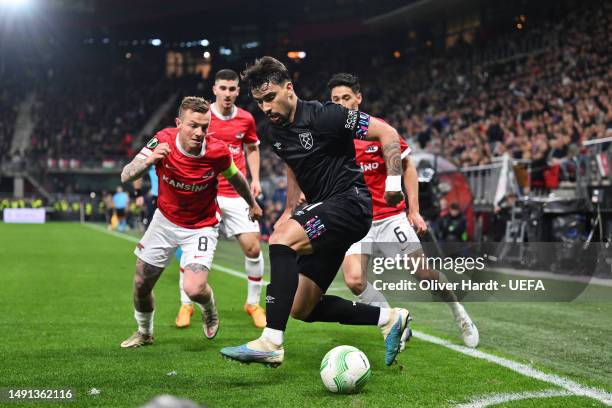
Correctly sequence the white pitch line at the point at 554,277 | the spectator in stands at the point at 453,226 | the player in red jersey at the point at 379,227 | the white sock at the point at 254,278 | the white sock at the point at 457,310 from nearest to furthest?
the player in red jersey at the point at 379,227 < the white sock at the point at 457,310 < the white sock at the point at 254,278 < the white pitch line at the point at 554,277 < the spectator in stands at the point at 453,226

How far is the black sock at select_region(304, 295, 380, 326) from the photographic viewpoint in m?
5.17

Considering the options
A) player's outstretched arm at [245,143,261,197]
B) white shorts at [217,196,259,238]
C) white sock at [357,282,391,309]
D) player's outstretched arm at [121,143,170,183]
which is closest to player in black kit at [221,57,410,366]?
player's outstretched arm at [121,143,170,183]

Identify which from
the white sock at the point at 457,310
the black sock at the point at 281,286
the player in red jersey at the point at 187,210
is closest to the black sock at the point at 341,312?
the black sock at the point at 281,286

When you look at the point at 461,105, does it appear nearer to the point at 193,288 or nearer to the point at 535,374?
the point at 193,288

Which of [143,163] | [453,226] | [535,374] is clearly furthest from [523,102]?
[143,163]

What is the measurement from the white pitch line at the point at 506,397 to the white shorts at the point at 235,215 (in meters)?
3.97

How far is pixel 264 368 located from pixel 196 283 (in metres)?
1.11

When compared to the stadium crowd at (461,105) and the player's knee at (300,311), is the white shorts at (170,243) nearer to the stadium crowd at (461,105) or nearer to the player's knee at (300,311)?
the player's knee at (300,311)

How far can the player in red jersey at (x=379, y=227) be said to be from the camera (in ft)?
20.5

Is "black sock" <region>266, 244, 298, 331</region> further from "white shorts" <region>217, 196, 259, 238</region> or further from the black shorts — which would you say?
"white shorts" <region>217, 196, 259, 238</region>

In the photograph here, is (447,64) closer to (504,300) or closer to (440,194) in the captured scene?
(440,194)

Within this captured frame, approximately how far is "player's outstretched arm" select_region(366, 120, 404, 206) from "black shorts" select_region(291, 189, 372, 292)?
23 centimetres

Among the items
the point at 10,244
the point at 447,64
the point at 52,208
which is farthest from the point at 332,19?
the point at 10,244

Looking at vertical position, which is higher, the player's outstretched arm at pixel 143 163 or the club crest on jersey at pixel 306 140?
the club crest on jersey at pixel 306 140
